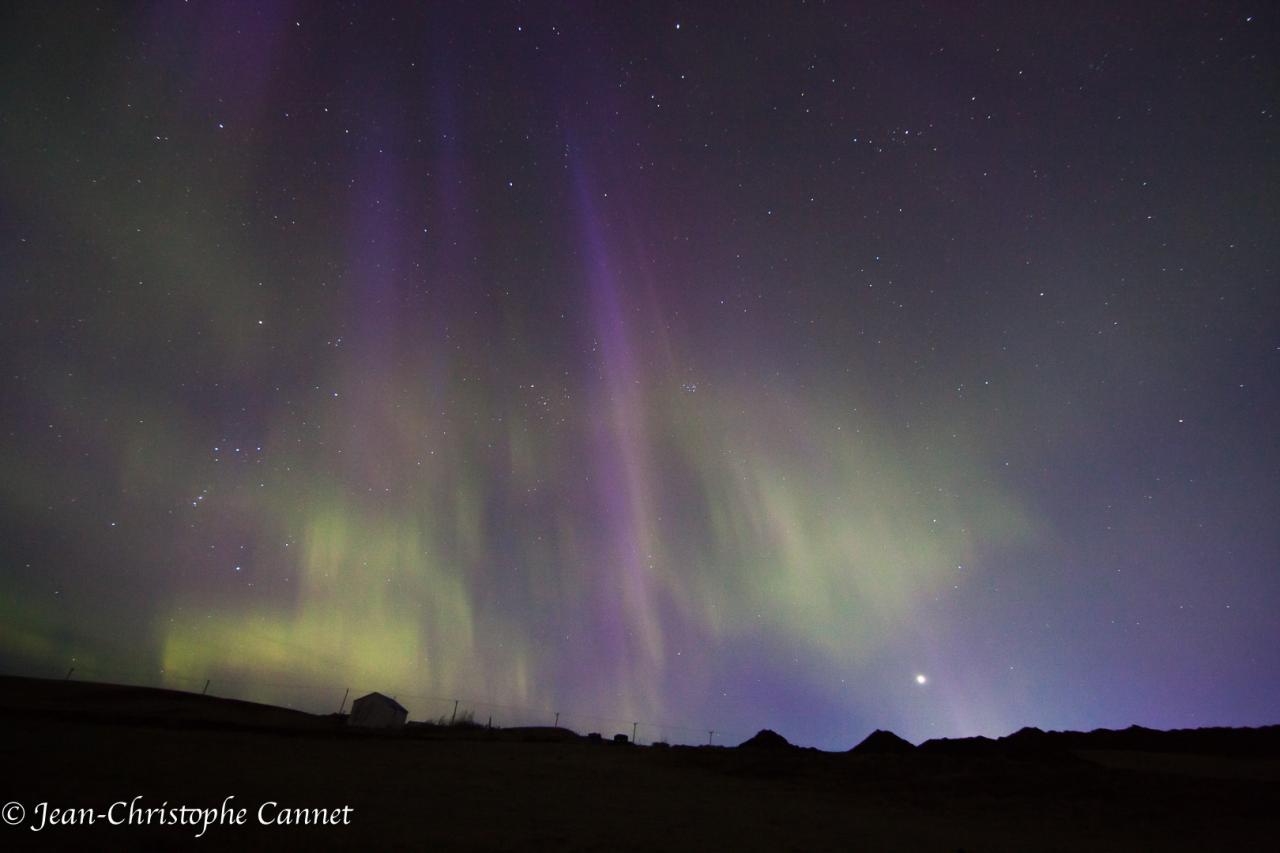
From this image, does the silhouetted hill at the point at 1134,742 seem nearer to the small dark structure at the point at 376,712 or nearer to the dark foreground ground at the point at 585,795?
the dark foreground ground at the point at 585,795

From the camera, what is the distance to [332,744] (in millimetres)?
26141

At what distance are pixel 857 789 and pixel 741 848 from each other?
11968 mm

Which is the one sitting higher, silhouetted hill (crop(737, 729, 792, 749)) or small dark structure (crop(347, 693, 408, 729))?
small dark structure (crop(347, 693, 408, 729))

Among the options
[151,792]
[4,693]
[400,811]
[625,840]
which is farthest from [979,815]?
[4,693]

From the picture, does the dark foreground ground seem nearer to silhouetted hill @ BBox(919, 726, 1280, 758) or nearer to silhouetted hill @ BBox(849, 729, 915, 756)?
silhouetted hill @ BBox(919, 726, 1280, 758)

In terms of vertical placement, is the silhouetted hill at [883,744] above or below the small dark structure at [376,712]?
below

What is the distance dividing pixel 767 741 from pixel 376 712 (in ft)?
97.5

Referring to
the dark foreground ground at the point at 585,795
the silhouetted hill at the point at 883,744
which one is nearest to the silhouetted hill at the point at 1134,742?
the silhouetted hill at the point at 883,744

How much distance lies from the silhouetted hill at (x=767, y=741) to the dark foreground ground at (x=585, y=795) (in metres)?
12.2

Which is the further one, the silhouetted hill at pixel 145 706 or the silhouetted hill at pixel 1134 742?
Result: the silhouetted hill at pixel 1134 742

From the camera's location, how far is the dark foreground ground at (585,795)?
1180 cm

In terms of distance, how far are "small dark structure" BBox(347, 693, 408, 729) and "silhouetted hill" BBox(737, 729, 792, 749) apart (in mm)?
26655

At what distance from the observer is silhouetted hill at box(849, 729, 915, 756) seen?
125 feet

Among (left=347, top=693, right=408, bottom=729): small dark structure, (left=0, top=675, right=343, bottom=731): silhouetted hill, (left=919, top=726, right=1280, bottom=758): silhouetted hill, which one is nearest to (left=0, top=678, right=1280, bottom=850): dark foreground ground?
(left=0, top=675, right=343, bottom=731): silhouetted hill
